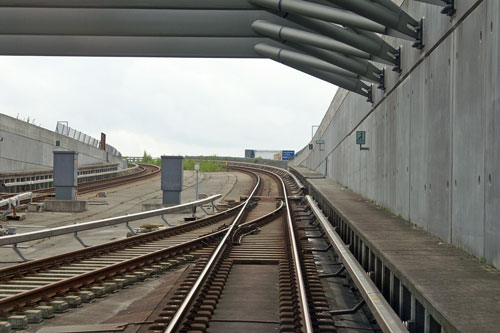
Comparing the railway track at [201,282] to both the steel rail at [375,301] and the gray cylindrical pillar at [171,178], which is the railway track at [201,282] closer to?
the steel rail at [375,301]

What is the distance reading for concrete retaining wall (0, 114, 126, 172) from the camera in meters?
36.3

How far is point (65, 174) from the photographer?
92.3 ft

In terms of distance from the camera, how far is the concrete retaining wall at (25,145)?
3628 centimetres

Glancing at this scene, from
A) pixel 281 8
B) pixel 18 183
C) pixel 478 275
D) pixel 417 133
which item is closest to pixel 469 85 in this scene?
pixel 478 275

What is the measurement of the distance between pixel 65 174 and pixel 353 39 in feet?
63.1

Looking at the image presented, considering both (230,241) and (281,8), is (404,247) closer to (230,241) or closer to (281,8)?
(281,8)

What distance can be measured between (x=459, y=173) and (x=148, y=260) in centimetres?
714

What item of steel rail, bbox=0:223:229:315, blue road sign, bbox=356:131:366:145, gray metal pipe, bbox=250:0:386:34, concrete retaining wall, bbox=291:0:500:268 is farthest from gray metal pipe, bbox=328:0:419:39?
blue road sign, bbox=356:131:366:145

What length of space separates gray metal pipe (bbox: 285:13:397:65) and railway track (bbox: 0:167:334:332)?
4.23 metres

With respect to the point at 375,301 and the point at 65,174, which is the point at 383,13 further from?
the point at 65,174

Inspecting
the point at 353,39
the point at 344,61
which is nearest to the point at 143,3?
the point at 344,61

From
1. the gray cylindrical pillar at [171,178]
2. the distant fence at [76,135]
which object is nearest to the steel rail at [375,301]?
the gray cylindrical pillar at [171,178]

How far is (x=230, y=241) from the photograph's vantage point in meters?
15.8

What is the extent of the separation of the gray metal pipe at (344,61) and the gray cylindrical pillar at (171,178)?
13415mm
